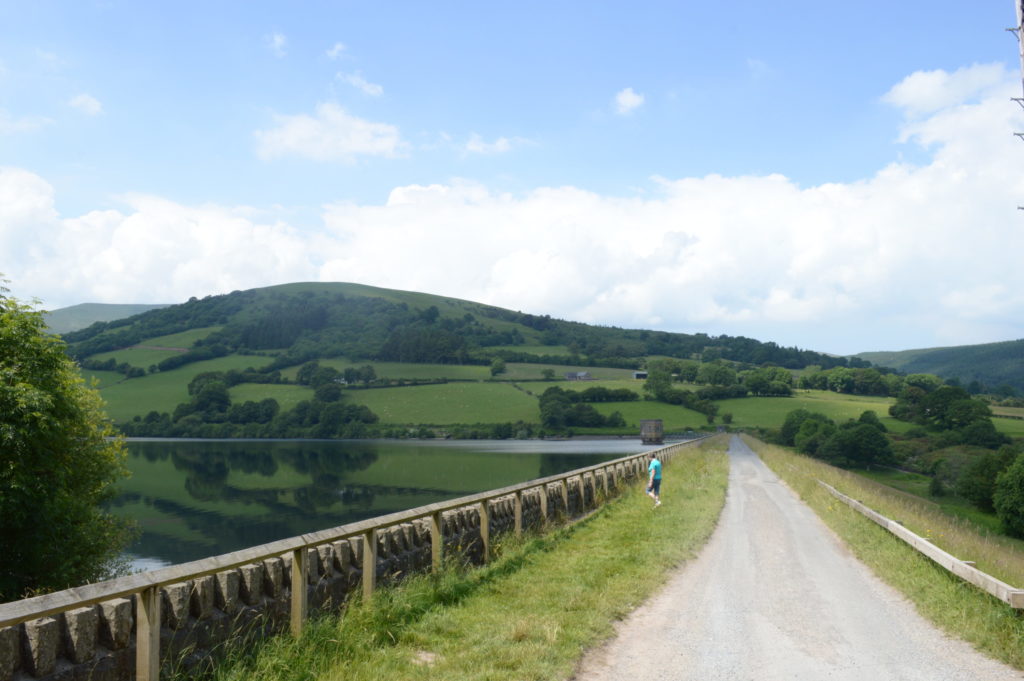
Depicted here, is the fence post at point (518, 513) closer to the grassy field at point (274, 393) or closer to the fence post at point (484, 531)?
the fence post at point (484, 531)

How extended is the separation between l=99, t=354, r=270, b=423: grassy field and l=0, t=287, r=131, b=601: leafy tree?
11551 centimetres

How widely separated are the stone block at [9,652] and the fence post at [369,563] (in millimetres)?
3683

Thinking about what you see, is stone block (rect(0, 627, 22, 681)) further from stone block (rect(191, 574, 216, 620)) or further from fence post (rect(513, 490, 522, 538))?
fence post (rect(513, 490, 522, 538))

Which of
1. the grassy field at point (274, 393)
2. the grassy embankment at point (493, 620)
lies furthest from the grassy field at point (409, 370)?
the grassy embankment at point (493, 620)

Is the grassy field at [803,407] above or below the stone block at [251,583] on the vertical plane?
below

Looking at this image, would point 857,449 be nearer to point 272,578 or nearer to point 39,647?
point 272,578

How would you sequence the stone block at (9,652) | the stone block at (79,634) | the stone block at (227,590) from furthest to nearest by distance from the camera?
the stone block at (227,590)
the stone block at (79,634)
the stone block at (9,652)

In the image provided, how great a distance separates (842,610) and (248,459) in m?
103

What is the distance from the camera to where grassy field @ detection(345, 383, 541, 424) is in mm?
135250

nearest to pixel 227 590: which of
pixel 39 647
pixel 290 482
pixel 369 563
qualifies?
pixel 39 647

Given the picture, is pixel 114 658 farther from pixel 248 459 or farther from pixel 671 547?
pixel 248 459

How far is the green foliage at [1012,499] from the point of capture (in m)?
58.8

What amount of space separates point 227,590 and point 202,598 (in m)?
0.28

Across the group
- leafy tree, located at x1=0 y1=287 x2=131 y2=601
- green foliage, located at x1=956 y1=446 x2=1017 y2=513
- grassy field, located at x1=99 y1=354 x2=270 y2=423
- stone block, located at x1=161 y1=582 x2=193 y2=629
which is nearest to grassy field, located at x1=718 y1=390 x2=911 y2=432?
green foliage, located at x1=956 y1=446 x2=1017 y2=513
